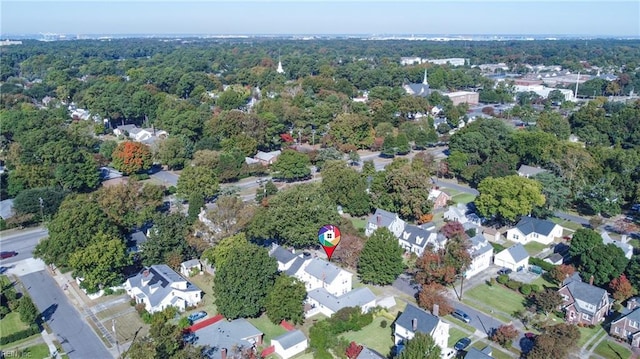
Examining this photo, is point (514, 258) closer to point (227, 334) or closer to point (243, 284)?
point (243, 284)

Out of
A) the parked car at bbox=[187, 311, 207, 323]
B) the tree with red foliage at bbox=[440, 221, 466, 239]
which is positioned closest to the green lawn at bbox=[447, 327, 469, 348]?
the tree with red foliage at bbox=[440, 221, 466, 239]

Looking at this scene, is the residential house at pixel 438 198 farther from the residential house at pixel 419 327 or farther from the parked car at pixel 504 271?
the residential house at pixel 419 327

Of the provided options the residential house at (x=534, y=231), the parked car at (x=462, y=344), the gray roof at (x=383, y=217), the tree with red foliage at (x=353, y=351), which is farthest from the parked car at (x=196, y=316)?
the residential house at (x=534, y=231)

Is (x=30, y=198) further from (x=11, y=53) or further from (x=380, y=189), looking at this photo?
(x=11, y=53)

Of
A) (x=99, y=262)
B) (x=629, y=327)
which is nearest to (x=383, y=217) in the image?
(x=629, y=327)

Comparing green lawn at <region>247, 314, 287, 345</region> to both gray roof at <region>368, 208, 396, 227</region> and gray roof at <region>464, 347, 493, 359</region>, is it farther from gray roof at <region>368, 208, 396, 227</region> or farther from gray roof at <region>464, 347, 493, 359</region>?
gray roof at <region>368, 208, 396, 227</region>

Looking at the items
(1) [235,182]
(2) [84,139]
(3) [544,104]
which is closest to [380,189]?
(1) [235,182]
